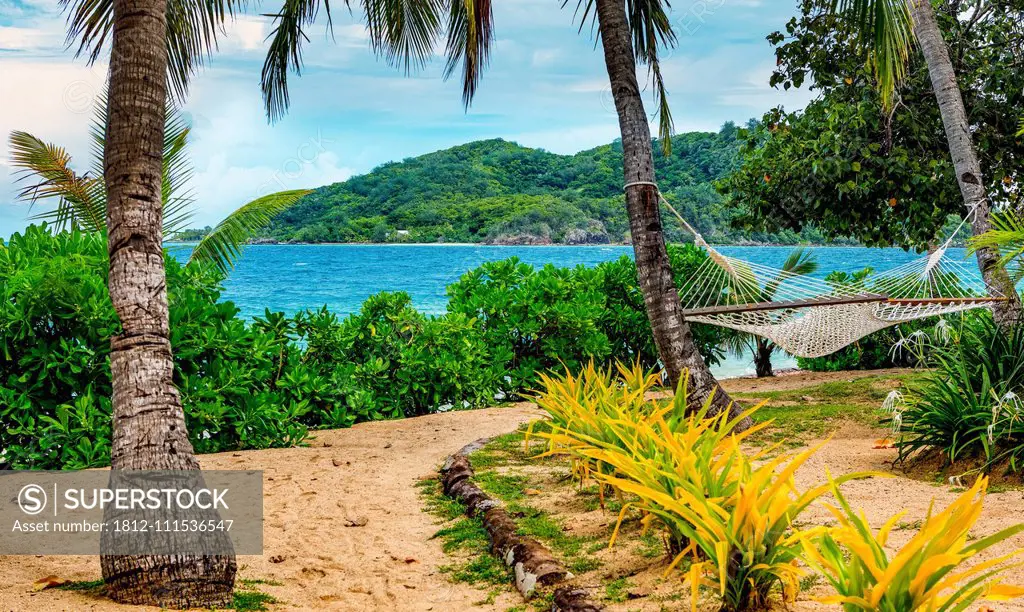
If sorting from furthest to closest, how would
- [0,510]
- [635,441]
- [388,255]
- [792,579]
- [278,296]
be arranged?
[388,255], [278,296], [0,510], [635,441], [792,579]

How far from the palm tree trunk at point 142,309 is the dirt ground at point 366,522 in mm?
127

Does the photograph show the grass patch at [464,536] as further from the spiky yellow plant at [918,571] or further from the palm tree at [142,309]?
the spiky yellow plant at [918,571]

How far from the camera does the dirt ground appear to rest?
7.56 ft

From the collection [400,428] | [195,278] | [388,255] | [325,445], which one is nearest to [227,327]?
[195,278]

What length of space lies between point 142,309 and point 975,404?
310 centimetres

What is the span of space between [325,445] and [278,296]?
25.7 metres

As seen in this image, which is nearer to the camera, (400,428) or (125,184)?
(125,184)

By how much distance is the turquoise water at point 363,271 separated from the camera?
27203 millimetres

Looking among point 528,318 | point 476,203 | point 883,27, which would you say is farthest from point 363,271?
point 883,27

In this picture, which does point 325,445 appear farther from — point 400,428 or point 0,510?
point 0,510

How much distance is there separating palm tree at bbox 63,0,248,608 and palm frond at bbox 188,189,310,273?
3.28 metres

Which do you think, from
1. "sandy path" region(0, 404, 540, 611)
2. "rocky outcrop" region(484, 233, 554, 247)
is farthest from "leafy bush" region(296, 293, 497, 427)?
"rocky outcrop" region(484, 233, 554, 247)

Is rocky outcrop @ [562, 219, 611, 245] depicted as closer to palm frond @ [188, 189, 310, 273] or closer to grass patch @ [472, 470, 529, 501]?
palm frond @ [188, 189, 310, 273]

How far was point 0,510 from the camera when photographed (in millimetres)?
3051
